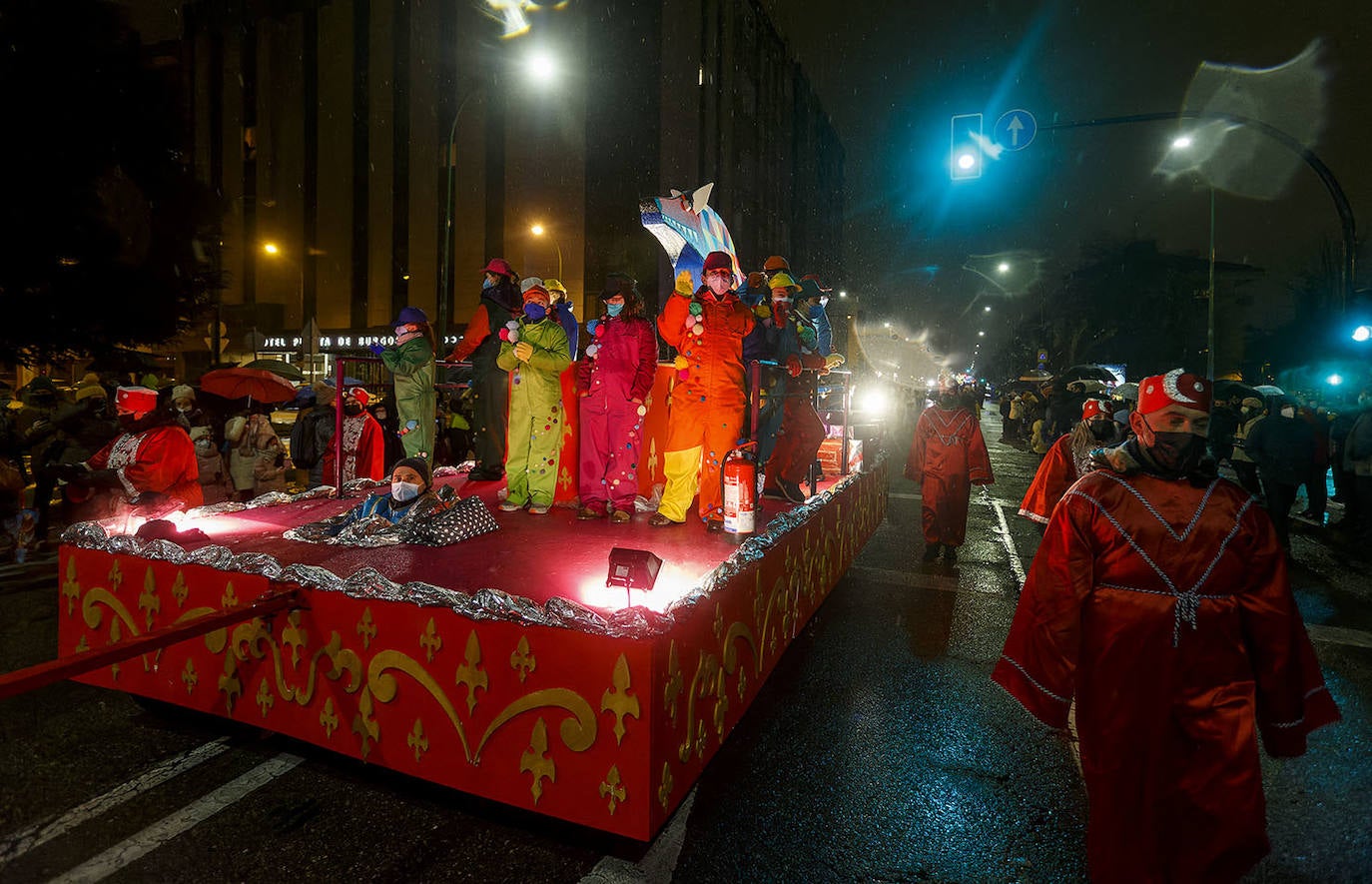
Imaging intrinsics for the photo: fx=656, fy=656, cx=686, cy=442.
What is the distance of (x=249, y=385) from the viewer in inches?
378

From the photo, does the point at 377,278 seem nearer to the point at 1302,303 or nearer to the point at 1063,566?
the point at 1063,566

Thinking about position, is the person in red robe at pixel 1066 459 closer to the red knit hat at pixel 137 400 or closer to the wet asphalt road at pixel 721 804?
the wet asphalt road at pixel 721 804

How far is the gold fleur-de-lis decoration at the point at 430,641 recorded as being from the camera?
3.04 m

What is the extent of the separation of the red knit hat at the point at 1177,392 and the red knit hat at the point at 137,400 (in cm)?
662

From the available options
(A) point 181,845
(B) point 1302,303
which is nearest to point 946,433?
(A) point 181,845

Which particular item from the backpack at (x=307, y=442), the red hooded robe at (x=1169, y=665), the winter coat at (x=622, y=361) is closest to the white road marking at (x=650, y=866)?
the red hooded robe at (x=1169, y=665)

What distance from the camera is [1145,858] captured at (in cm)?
245

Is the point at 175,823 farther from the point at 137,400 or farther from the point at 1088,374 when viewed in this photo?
the point at 1088,374

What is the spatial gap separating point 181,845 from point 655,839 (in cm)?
220

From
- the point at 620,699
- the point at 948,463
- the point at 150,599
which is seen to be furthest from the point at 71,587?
the point at 948,463

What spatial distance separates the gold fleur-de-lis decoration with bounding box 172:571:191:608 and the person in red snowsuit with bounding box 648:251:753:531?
9.93 ft

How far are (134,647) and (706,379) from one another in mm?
3680

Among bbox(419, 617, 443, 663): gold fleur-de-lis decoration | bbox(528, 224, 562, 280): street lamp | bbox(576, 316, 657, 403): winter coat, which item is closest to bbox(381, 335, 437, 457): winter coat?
bbox(576, 316, 657, 403): winter coat

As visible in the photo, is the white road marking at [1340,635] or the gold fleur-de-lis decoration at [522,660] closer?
the gold fleur-de-lis decoration at [522,660]
